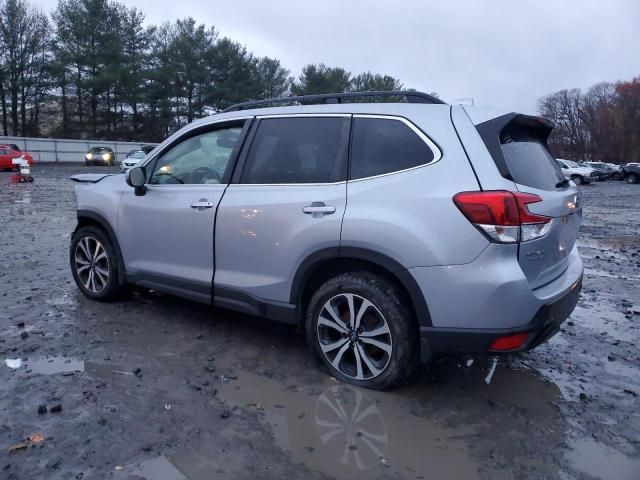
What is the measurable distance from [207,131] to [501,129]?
241 centimetres

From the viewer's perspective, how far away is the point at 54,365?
3922 mm

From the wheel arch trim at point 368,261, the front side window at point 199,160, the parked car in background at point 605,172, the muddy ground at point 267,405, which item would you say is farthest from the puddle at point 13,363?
the parked car in background at point 605,172

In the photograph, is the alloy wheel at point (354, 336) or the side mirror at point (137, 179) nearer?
the alloy wheel at point (354, 336)

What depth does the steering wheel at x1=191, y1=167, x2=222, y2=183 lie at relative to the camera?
4398 millimetres

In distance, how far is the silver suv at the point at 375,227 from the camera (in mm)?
3166

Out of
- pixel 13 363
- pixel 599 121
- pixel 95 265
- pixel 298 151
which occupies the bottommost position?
pixel 13 363

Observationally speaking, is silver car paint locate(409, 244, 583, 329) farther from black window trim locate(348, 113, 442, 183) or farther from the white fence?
the white fence

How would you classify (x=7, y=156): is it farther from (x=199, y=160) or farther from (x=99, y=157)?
(x=199, y=160)

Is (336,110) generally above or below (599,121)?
below

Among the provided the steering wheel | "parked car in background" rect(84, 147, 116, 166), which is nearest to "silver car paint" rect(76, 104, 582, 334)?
the steering wheel

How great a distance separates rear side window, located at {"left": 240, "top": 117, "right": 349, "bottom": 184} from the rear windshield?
1.05 metres

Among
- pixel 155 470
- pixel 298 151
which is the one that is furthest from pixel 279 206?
pixel 155 470

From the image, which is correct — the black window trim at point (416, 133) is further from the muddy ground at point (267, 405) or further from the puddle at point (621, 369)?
the puddle at point (621, 369)

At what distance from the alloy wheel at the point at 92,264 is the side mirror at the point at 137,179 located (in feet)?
2.62
